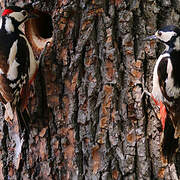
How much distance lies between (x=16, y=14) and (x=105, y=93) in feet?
2.80

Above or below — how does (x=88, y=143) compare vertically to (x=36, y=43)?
below

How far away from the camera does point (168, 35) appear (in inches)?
76.0

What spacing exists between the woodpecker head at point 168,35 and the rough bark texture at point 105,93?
91mm

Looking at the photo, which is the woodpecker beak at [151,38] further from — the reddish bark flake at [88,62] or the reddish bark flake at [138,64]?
the reddish bark flake at [88,62]

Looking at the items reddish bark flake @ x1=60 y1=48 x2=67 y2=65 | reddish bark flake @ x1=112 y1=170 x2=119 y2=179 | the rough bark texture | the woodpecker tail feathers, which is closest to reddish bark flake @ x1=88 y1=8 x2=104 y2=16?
the rough bark texture

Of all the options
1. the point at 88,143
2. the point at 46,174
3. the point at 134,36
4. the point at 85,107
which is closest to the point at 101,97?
the point at 85,107

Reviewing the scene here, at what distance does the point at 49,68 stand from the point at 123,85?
509 mm

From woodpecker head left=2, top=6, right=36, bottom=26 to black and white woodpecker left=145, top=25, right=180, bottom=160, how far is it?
871mm

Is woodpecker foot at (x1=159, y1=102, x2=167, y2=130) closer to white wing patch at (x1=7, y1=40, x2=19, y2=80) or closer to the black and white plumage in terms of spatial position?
the black and white plumage

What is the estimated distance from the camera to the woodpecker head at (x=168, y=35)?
1.92 metres

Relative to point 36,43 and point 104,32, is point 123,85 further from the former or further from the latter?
point 36,43

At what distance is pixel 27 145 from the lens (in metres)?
2.26

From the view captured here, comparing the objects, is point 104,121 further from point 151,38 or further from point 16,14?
point 16,14

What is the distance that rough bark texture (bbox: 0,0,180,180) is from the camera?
2.02 metres
